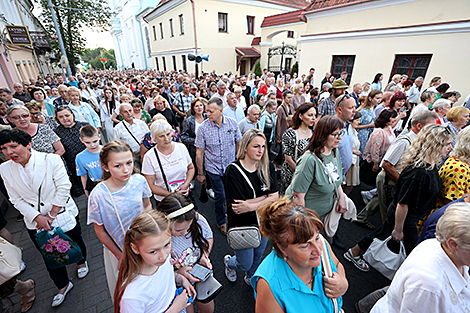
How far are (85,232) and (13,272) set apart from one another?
1.91 m

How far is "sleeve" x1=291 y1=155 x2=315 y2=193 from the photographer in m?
2.49

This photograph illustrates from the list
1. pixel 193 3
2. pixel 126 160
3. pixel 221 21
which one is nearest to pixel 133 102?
pixel 126 160

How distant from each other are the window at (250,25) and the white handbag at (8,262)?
2744 cm

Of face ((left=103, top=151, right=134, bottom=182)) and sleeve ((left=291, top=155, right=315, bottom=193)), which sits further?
sleeve ((left=291, top=155, right=315, bottom=193))

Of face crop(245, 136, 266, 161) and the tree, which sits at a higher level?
the tree

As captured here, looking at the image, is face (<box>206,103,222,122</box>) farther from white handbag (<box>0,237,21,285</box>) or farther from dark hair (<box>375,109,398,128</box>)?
dark hair (<box>375,109,398,128</box>)

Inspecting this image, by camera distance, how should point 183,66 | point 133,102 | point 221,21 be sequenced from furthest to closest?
point 183,66 < point 221,21 < point 133,102

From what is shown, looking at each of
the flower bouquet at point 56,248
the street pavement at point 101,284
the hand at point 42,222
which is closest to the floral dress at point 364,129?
the street pavement at point 101,284

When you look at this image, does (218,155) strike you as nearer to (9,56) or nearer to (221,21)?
(9,56)

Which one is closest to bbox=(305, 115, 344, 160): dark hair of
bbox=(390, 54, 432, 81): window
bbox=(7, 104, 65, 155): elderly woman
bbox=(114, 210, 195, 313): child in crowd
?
bbox=(114, 210, 195, 313): child in crowd

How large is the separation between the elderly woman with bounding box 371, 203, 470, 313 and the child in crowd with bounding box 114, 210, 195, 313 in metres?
1.64

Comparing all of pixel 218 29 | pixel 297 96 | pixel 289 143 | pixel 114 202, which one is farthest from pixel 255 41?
pixel 114 202

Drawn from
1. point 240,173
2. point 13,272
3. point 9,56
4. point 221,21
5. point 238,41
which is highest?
point 221,21

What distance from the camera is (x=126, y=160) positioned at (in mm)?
2148
